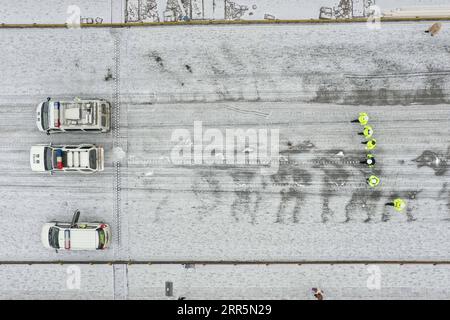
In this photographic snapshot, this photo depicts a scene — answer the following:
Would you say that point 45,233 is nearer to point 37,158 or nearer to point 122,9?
point 37,158

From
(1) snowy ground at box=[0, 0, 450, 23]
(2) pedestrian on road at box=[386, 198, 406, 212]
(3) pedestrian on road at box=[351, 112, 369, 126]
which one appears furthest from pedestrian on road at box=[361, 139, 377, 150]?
(1) snowy ground at box=[0, 0, 450, 23]

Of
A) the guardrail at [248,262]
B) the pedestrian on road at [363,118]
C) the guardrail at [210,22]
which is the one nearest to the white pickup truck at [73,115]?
the guardrail at [210,22]

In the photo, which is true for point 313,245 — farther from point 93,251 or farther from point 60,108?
point 60,108

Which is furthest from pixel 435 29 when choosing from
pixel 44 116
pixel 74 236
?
pixel 74 236

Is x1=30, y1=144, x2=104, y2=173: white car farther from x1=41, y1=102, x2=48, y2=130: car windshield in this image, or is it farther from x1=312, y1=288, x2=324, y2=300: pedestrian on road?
x1=312, y1=288, x2=324, y2=300: pedestrian on road

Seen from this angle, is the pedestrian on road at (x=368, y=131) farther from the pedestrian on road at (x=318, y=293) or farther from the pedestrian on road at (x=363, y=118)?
the pedestrian on road at (x=318, y=293)

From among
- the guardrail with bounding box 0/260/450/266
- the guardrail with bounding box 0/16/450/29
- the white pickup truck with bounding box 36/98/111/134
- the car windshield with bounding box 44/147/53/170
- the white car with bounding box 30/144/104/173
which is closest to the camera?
the white pickup truck with bounding box 36/98/111/134
